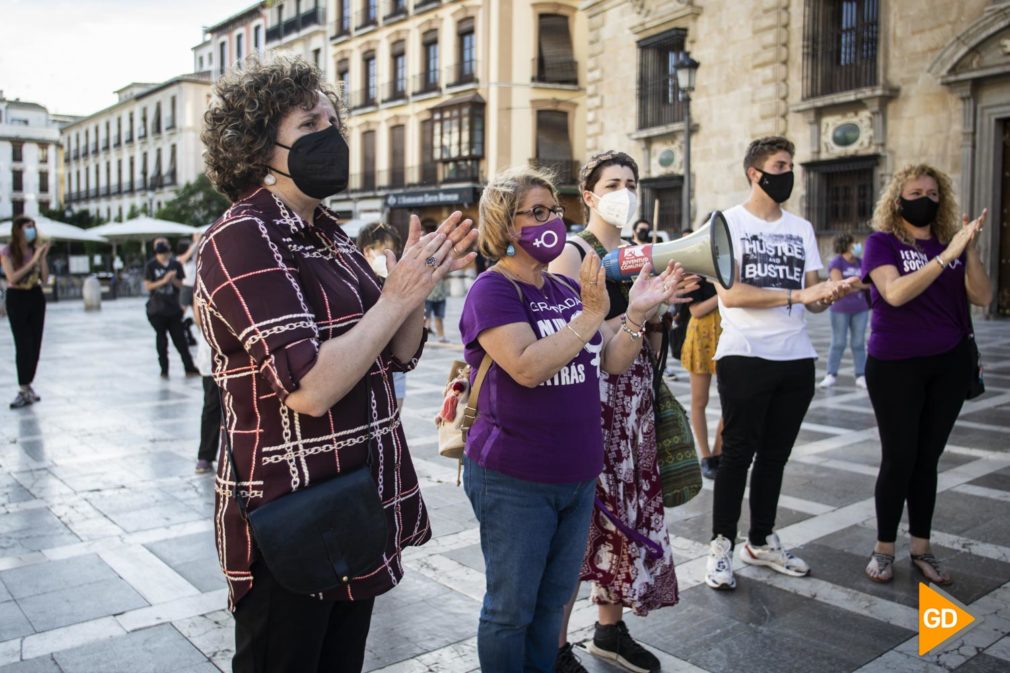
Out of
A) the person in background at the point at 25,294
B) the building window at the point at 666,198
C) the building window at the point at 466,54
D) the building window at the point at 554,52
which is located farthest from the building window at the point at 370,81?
the person in background at the point at 25,294

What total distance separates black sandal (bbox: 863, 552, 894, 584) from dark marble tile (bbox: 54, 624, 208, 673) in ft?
9.50

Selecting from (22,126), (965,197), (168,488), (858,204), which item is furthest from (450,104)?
(22,126)

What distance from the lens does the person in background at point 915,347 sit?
388 centimetres

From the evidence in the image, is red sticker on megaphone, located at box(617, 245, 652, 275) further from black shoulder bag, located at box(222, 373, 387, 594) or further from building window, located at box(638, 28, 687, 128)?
building window, located at box(638, 28, 687, 128)

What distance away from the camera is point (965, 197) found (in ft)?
51.2

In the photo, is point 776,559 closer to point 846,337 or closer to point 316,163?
point 316,163

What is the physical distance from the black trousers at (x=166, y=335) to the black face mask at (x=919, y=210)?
902 cm

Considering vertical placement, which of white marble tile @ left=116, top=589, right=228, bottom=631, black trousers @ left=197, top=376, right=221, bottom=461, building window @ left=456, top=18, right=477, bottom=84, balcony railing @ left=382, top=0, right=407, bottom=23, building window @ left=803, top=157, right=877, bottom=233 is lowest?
white marble tile @ left=116, top=589, right=228, bottom=631

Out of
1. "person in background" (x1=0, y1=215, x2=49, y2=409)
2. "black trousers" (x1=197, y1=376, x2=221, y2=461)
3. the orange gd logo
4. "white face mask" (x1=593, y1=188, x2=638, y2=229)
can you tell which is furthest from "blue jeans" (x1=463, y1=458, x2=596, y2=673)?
"person in background" (x1=0, y1=215, x2=49, y2=409)

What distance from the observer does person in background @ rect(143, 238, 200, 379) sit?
10711mm

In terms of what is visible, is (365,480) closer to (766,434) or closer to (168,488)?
(766,434)

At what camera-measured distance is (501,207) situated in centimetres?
261

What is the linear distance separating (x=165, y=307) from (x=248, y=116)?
375 inches

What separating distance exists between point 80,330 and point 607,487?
16914mm
